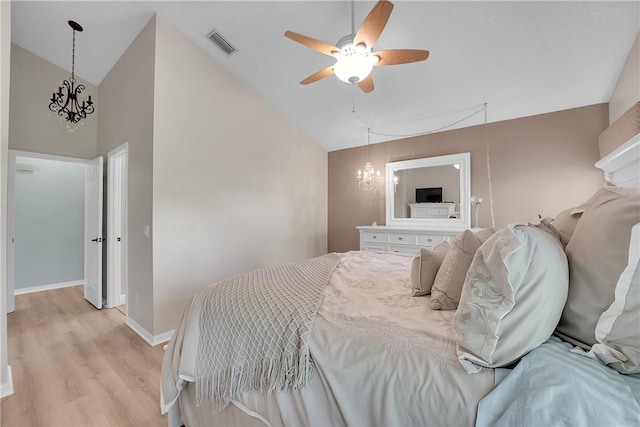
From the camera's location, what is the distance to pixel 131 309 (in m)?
2.89

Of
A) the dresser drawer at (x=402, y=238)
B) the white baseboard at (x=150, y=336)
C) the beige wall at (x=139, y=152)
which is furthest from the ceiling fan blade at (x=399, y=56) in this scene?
the white baseboard at (x=150, y=336)

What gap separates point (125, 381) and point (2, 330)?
2.80 ft

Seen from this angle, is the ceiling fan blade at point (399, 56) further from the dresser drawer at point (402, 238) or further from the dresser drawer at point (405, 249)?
the dresser drawer at point (405, 249)

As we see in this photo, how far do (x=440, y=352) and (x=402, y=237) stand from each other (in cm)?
298

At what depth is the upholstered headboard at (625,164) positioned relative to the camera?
1.72 metres

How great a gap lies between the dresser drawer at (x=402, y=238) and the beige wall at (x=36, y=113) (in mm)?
4624

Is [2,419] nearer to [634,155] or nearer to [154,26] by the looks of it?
[154,26]

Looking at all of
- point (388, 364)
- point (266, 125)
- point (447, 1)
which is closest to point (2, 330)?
point (388, 364)

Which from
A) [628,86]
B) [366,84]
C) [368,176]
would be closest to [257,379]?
[366,84]

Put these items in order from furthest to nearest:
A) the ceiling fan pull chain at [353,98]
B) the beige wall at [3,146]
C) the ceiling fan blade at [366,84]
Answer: the ceiling fan pull chain at [353,98] < the ceiling fan blade at [366,84] < the beige wall at [3,146]

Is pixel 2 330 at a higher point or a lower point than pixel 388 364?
lower

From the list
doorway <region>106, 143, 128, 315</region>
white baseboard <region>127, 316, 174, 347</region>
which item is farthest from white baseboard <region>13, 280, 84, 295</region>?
white baseboard <region>127, 316, 174, 347</region>

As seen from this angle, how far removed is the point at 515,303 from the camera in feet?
2.57

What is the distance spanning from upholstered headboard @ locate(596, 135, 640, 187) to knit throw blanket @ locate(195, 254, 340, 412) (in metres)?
2.22
